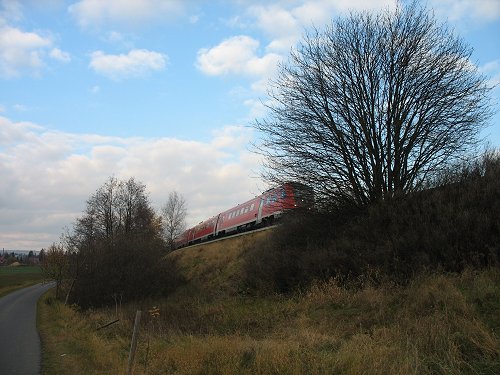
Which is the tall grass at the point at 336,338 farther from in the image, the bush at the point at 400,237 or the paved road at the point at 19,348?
the bush at the point at 400,237

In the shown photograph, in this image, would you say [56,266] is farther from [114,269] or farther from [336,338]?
[336,338]

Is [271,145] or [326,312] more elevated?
[271,145]

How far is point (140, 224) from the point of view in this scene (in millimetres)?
65812

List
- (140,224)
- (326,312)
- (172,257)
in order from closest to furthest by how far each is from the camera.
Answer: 1. (326,312)
2. (172,257)
3. (140,224)

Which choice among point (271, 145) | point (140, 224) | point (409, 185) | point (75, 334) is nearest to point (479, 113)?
point (409, 185)

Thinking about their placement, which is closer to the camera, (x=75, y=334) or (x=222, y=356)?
(x=222, y=356)

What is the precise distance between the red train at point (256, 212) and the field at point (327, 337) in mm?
4414

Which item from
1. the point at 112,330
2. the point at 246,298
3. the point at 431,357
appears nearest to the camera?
the point at 431,357

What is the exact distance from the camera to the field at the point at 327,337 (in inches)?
263

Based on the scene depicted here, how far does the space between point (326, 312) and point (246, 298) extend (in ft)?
22.4

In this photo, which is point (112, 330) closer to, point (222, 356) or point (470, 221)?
point (222, 356)

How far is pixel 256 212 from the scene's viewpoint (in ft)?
106

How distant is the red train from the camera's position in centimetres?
1881

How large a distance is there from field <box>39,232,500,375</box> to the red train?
14.5 feet
